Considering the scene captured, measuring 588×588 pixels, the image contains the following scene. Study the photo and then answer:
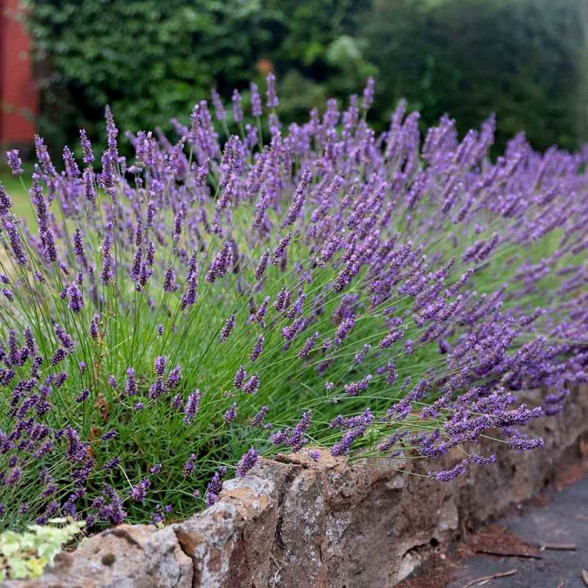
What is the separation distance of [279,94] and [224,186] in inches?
298

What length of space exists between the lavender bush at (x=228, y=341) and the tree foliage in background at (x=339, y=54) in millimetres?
6646

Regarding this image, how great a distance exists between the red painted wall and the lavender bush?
28.2ft

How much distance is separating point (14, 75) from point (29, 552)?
34.8 ft

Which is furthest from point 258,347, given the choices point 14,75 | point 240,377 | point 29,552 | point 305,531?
→ point 14,75

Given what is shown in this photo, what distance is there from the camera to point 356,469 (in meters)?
2.65

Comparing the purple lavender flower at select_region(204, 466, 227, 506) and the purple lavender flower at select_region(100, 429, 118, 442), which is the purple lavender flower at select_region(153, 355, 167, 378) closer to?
the purple lavender flower at select_region(100, 429, 118, 442)

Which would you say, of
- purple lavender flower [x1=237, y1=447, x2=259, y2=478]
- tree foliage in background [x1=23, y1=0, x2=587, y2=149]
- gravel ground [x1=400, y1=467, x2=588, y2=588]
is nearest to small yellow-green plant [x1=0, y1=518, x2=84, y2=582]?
purple lavender flower [x1=237, y1=447, x2=259, y2=478]

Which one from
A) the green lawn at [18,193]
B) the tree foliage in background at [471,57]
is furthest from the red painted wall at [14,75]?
the tree foliage in background at [471,57]

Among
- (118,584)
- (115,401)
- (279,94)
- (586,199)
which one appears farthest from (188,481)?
(279,94)

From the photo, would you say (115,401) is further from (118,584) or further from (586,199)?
(586,199)

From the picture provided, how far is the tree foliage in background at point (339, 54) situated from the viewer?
32.6 ft

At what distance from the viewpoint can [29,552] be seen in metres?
1.84

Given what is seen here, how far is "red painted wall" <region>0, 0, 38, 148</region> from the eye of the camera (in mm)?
11305

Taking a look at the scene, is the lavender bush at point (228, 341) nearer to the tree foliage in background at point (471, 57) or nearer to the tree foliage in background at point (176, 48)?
the tree foliage in background at point (471, 57)
